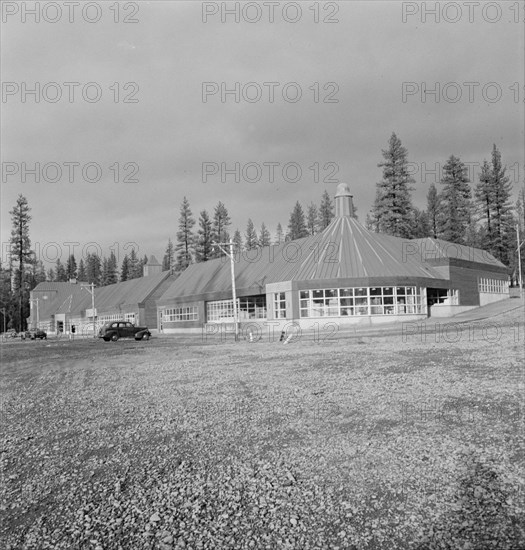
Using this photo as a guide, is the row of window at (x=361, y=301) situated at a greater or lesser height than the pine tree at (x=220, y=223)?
lesser

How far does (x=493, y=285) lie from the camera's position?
56188 millimetres

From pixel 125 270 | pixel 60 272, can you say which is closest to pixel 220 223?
pixel 125 270

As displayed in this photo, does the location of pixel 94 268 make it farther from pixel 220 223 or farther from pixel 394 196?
pixel 394 196

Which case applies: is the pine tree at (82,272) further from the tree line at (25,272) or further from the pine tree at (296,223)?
the pine tree at (296,223)

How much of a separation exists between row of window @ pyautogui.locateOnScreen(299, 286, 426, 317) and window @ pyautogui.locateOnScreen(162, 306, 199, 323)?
18.8 m

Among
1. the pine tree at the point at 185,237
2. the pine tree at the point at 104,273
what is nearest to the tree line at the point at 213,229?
the pine tree at the point at 185,237

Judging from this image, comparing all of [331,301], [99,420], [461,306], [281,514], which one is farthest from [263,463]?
[461,306]

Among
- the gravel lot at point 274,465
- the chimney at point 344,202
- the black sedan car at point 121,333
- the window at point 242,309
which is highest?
the chimney at point 344,202

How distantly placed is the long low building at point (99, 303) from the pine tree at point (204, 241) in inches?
421

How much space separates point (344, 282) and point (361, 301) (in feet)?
6.63

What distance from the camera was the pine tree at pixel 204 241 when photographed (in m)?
93.7

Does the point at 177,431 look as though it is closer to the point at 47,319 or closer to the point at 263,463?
the point at 263,463

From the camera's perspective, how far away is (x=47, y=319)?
105750mm

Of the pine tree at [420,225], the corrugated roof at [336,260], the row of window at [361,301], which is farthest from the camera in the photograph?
the pine tree at [420,225]
